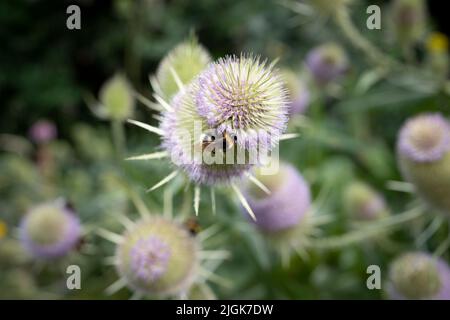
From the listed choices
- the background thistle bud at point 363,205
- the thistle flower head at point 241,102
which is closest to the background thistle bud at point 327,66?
the background thistle bud at point 363,205

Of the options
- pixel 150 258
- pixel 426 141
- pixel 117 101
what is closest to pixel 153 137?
pixel 117 101

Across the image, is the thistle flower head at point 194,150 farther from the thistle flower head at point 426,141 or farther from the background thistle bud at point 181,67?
the thistle flower head at point 426,141

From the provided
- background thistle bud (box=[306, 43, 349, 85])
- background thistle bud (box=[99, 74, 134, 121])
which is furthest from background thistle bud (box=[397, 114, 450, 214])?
background thistle bud (box=[99, 74, 134, 121])

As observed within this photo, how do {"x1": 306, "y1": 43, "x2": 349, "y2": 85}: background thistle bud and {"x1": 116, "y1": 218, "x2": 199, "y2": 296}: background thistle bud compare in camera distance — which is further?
{"x1": 306, "y1": 43, "x2": 349, "y2": 85}: background thistle bud

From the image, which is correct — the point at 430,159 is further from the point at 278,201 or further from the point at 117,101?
the point at 117,101

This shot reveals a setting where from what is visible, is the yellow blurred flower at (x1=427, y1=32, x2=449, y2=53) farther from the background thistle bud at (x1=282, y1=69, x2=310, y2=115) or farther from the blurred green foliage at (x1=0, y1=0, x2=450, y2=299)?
the background thistle bud at (x1=282, y1=69, x2=310, y2=115)
